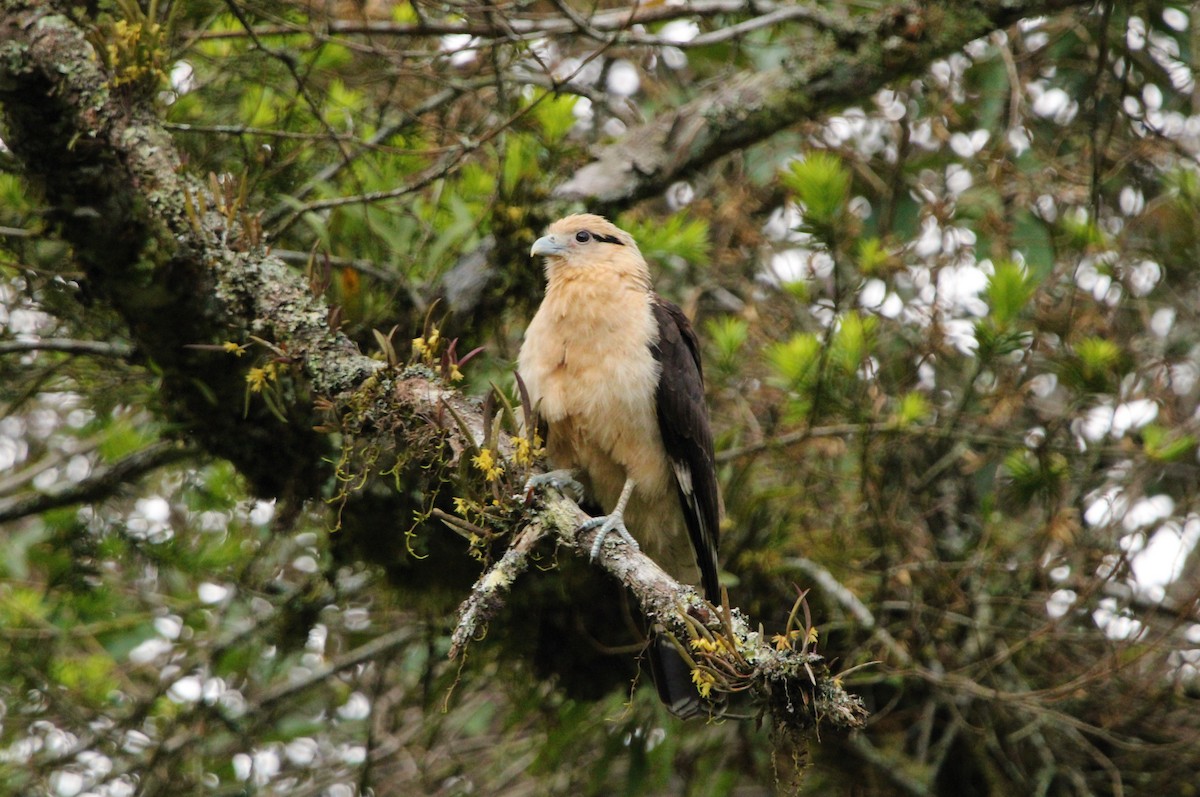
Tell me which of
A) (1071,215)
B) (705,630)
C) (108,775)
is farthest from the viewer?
(1071,215)

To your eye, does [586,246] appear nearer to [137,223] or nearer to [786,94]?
[786,94]

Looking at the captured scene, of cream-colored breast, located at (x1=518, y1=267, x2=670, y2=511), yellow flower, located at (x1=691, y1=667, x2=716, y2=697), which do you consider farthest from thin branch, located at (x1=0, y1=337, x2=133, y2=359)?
yellow flower, located at (x1=691, y1=667, x2=716, y2=697)

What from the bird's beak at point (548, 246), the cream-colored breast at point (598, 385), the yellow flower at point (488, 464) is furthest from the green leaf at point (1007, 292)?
the yellow flower at point (488, 464)

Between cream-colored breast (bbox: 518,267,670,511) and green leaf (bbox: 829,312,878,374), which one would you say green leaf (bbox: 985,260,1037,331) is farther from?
cream-colored breast (bbox: 518,267,670,511)

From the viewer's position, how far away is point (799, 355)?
4.62 m

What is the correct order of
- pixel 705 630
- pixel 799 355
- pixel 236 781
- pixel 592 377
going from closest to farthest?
pixel 705 630
pixel 592 377
pixel 799 355
pixel 236 781

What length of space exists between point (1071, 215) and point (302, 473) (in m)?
4.11

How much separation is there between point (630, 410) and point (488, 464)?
3.38 feet

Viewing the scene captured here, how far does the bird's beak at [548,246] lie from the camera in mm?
4434

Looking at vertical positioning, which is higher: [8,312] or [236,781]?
[8,312]

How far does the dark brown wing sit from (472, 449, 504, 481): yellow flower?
3.71 ft

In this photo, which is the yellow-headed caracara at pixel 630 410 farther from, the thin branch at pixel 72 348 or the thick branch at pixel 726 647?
the thin branch at pixel 72 348

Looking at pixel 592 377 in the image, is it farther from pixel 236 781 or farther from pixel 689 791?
pixel 236 781

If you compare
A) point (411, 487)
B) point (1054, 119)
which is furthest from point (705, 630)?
point (1054, 119)
